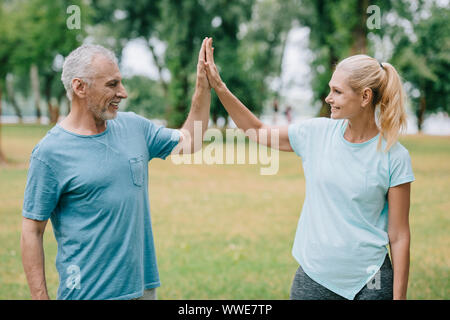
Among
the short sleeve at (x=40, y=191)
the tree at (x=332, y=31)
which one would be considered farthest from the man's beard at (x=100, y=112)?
the tree at (x=332, y=31)

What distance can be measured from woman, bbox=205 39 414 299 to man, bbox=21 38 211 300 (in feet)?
3.23

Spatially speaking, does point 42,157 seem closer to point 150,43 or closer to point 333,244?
point 333,244

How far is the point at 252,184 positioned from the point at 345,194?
10.2 metres

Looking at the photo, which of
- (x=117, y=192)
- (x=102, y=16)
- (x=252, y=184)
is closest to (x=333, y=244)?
(x=117, y=192)

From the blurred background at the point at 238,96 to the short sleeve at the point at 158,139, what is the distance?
3.00 feet

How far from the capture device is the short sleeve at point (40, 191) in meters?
2.31

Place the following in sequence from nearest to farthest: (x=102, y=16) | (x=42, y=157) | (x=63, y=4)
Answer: (x=42, y=157) → (x=63, y=4) → (x=102, y=16)

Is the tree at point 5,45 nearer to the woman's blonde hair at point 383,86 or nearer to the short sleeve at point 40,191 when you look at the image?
the short sleeve at point 40,191

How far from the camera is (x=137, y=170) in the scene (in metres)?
2.54

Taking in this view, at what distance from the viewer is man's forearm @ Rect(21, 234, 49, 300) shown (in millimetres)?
2340

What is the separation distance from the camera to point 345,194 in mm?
2383

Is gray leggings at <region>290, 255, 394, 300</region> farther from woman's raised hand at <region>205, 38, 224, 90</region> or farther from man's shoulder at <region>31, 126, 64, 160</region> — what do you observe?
man's shoulder at <region>31, 126, 64, 160</region>

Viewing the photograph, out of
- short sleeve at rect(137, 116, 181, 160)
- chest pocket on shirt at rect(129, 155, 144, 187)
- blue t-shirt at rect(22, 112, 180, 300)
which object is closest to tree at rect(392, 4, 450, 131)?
short sleeve at rect(137, 116, 181, 160)

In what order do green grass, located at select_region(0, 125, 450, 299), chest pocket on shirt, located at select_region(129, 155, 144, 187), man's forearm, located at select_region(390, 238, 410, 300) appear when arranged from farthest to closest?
green grass, located at select_region(0, 125, 450, 299) → chest pocket on shirt, located at select_region(129, 155, 144, 187) → man's forearm, located at select_region(390, 238, 410, 300)
